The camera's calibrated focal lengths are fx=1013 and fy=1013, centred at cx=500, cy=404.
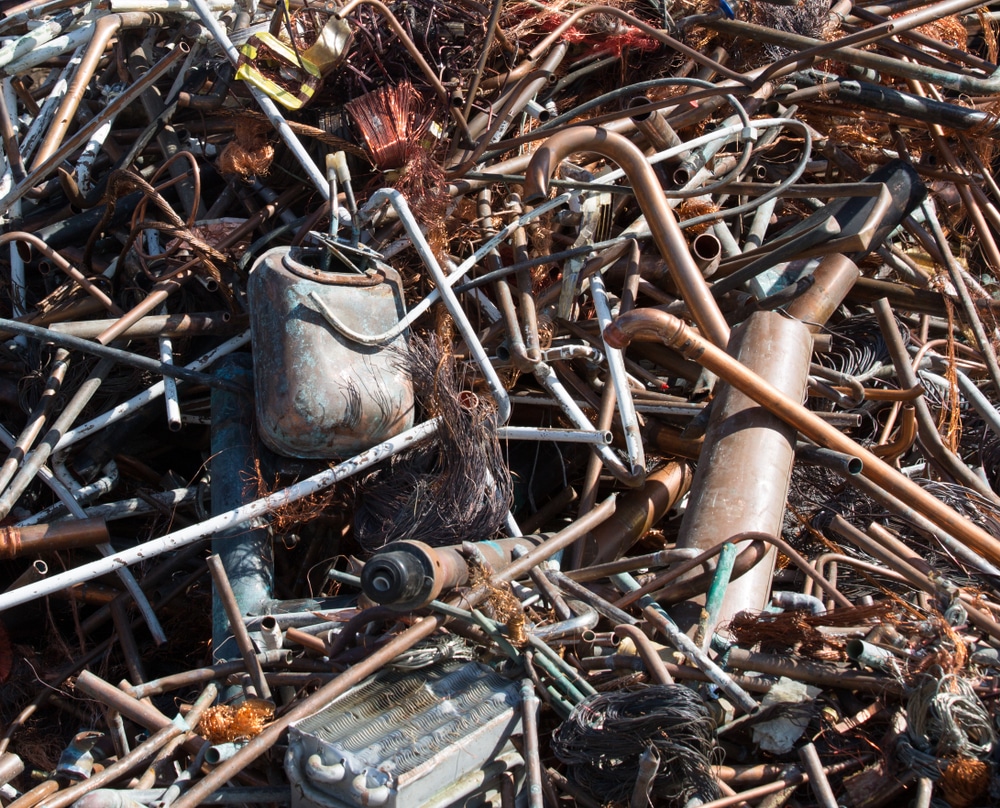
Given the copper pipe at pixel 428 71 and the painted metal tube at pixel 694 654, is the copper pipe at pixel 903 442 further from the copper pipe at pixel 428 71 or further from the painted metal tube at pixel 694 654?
the copper pipe at pixel 428 71

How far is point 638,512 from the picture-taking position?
3652mm

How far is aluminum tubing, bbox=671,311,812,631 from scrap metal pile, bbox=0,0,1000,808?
14 millimetres

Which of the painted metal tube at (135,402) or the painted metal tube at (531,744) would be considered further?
the painted metal tube at (135,402)

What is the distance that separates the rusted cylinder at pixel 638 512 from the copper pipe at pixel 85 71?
2.71 meters

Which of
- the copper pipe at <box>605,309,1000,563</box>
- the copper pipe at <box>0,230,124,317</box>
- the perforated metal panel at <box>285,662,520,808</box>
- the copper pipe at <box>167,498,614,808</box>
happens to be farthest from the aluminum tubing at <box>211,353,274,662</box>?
the copper pipe at <box>605,309,1000,563</box>

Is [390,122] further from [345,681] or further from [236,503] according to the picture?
[345,681]

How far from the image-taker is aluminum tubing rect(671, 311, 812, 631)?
10.3ft

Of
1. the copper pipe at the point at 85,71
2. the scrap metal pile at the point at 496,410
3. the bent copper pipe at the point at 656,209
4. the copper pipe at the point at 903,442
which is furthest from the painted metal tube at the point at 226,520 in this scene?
the copper pipe at the point at 85,71

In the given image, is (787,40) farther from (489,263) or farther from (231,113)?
(231,113)

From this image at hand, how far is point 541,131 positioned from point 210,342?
162 cm

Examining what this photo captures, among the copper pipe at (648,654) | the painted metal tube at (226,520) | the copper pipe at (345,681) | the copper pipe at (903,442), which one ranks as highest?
the painted metal tube at (226,520)

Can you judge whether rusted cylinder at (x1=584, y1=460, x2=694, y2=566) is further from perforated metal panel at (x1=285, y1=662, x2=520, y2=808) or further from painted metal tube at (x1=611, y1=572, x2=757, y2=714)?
perforated metal panel at (x1=285, y1=662, x2=520, y2=808)

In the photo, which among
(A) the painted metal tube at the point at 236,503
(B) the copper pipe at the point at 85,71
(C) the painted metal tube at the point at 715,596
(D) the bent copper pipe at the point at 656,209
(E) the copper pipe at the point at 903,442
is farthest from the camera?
(B) the copper pipe at the point at 85,71

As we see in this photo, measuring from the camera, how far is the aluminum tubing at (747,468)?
3.12 m
